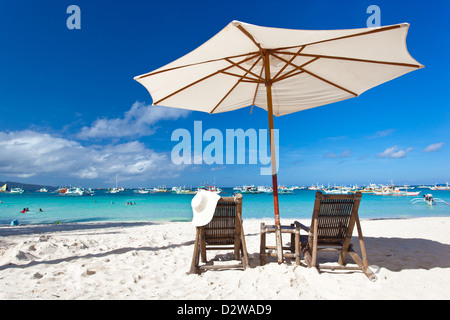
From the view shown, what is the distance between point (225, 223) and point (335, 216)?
136 cm

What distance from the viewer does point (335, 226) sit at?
2855 millimetres

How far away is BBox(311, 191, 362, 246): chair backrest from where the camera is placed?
270cm

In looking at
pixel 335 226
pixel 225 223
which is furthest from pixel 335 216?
pixel 225 223

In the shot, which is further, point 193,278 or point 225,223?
point 225,223

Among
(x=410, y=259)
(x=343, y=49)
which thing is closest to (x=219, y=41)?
(x=343, y=49)

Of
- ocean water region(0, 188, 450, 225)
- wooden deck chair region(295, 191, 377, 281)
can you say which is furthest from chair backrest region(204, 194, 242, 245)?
ocean water region(0, 188, 450, 225)

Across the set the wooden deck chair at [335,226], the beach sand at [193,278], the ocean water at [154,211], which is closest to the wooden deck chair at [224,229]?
the beach sand at [193,278]

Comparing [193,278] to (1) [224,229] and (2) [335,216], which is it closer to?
(1) [224,229]

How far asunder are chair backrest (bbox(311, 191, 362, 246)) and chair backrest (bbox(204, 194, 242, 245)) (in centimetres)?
92

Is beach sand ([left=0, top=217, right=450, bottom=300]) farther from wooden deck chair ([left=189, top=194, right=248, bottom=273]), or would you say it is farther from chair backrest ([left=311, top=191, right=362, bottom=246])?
chair backrest ([left=311, top=191, right=362, bottom=246])

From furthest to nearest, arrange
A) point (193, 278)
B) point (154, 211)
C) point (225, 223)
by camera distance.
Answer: point (154, 211), point (225, 223), point (193, 278)
